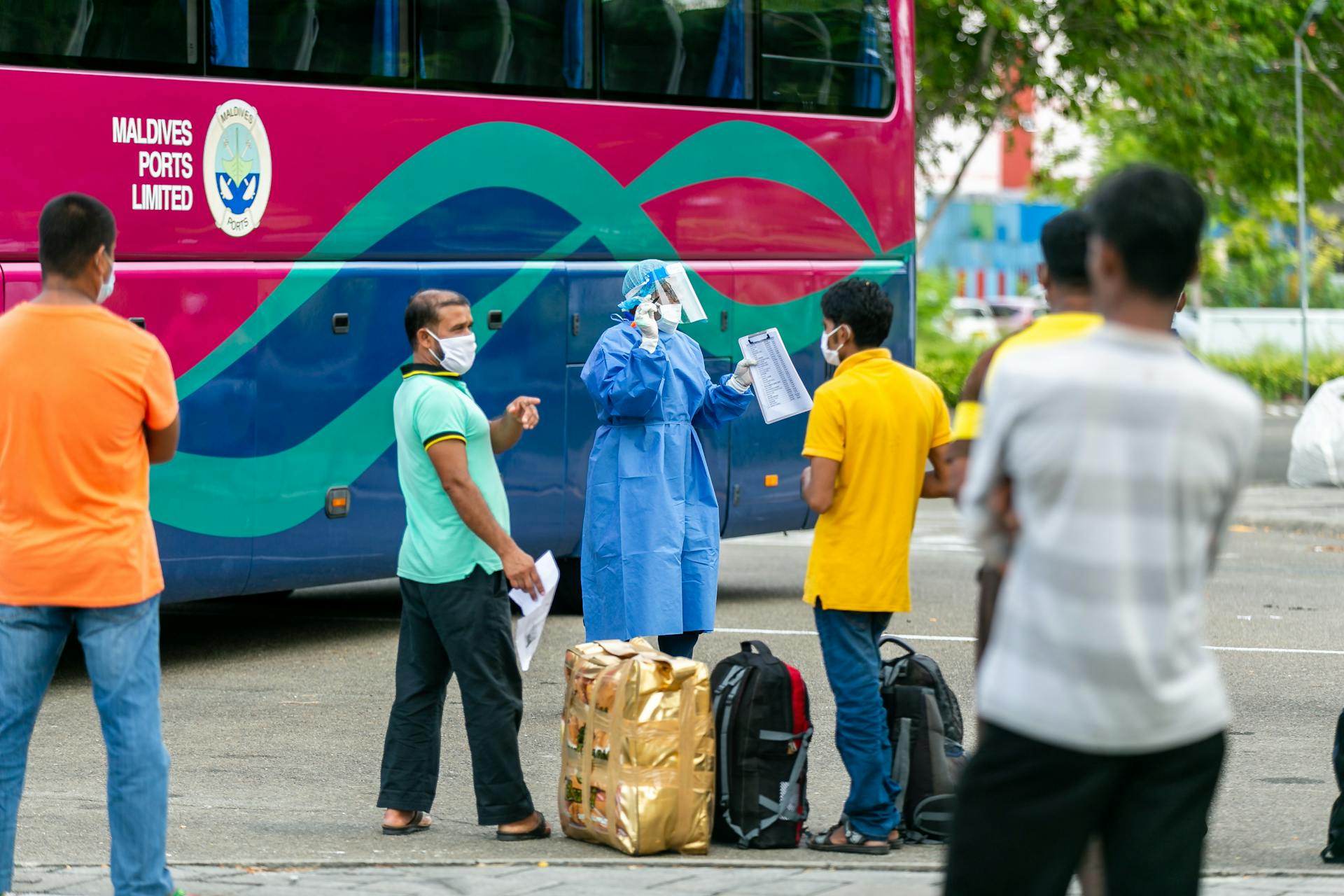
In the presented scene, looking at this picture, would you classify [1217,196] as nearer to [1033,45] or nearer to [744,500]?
[1033,45]

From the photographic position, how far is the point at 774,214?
38.5 ft

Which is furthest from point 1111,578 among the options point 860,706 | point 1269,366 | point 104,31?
point 1269,366

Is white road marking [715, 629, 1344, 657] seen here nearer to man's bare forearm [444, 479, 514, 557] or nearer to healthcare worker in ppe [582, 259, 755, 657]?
healthcare worker in ppe [582, 259, 755, 657]

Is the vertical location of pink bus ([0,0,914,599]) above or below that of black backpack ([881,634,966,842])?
above

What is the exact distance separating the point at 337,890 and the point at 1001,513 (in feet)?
9.00

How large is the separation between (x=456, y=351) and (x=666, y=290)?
1.57 metres

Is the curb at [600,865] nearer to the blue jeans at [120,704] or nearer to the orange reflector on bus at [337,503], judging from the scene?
the blue jeans at [120,704]

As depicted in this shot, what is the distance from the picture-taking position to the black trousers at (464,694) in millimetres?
6301

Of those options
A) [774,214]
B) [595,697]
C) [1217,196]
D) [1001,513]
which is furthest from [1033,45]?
[1001,513]

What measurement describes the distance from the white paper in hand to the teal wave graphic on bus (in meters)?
2.98

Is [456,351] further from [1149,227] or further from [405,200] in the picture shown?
[405,200]

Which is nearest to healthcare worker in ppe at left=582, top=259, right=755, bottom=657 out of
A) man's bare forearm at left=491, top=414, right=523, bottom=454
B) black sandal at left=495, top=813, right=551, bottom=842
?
man's bare forearm at left=491, top=414, right=523, bottom=454

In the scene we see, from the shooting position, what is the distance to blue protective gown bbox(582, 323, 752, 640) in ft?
24.6

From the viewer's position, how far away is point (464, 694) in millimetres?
6391
